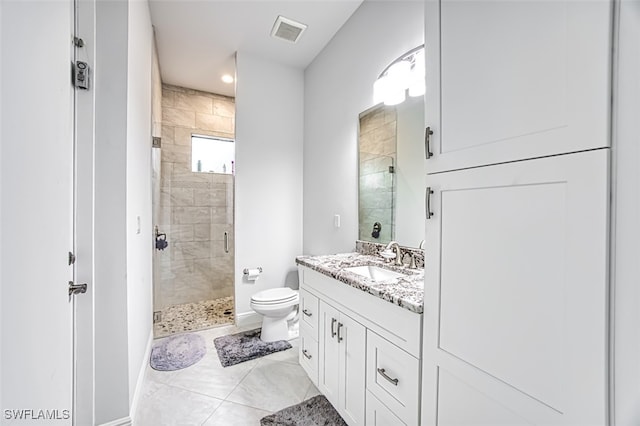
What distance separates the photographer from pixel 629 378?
55cm

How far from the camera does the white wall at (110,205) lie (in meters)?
1.33

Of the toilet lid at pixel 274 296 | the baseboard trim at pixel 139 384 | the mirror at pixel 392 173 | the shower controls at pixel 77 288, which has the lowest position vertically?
the baseboard trim at pixel 139 384

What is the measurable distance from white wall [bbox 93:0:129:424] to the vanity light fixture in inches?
60.5

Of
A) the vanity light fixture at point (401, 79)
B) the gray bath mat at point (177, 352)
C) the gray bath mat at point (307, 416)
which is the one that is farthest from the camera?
the gray bath mat at point (177, 352)

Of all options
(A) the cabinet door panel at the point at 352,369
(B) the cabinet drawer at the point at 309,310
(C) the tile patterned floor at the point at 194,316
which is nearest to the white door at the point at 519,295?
(A) the cabinet door panel at the point at 352,369

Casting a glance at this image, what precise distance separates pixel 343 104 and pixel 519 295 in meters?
2.10

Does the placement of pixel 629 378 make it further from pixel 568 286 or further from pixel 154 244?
pixel 154 244

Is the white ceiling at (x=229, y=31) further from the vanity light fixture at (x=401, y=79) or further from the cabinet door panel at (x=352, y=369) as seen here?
the cabinet door panel at (x=352, y=369)

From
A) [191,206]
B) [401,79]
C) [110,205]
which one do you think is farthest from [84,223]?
[191,206]

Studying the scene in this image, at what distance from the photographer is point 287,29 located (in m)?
2.42

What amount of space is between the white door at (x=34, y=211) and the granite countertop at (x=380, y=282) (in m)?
1.02

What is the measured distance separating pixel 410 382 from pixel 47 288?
3.79ft

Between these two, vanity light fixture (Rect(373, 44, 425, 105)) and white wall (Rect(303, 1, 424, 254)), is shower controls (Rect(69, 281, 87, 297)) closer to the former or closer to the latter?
white wall (Rect(303, 1, 424, 254))

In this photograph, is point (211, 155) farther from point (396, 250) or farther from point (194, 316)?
point (396, 250)
